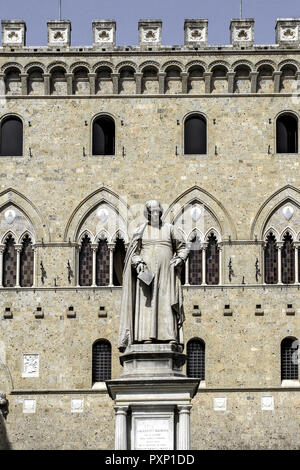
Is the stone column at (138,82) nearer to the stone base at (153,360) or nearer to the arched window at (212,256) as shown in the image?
the arched window at (212,256)

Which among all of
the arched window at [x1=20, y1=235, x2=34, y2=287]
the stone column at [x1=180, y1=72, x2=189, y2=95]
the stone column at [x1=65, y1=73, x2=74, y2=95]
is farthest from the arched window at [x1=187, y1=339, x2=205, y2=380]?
the stone column at [x1=65, y1=73, x2=74, y2=95]

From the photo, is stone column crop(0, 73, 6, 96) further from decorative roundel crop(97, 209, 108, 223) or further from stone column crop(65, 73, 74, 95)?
decorative roundel crop(97, 209, 108, 223)

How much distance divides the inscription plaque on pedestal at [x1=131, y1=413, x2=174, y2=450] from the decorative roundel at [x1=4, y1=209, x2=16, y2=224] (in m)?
19.6

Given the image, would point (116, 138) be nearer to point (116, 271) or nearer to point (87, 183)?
point (87, 183)

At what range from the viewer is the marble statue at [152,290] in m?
17.4

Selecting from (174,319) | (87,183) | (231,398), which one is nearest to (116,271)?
(87,183)

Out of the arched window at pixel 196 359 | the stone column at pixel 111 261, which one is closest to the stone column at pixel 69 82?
the stone column at pixel 111 261

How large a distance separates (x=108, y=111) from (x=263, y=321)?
25.7 ft

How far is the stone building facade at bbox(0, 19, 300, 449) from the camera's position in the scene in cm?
3434

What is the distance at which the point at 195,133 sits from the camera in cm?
3641

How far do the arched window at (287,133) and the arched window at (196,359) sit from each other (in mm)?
6435

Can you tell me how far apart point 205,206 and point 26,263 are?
5517mm

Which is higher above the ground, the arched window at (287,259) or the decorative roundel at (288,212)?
the decorative roundel at (288,212)

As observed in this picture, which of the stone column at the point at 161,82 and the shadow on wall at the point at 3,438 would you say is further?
the stone column at the point at 161,82
